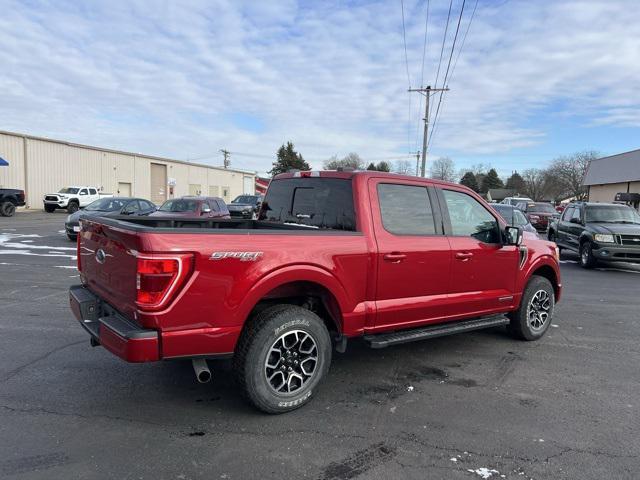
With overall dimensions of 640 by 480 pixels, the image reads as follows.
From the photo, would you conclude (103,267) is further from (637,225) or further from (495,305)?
(637,225)

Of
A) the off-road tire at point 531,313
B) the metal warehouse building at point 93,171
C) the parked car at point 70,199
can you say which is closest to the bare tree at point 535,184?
the metal warehouse building at point 93,171

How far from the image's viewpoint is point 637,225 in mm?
12641

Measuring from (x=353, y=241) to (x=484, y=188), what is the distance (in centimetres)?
11915

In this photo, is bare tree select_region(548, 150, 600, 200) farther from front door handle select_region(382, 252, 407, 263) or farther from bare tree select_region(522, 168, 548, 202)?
front door handle select_region(382, 252, 407, 263)

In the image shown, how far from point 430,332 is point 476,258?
96 cm

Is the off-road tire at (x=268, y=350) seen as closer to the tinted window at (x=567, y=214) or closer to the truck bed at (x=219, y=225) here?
the truck bed at (x=219, y=225)

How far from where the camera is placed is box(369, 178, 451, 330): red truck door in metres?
4.28

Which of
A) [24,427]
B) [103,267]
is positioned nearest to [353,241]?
[103,267]

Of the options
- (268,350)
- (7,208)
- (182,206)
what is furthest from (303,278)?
(7,208)

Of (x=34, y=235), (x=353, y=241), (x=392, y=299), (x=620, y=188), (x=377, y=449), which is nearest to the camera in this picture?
(x=377, y=449)

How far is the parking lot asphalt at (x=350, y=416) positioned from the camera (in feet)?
10.1

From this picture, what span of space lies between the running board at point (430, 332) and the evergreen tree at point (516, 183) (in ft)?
376

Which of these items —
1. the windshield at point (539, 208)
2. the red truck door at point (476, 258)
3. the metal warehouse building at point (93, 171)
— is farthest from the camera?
the metal warehouse building at point (93, 171)

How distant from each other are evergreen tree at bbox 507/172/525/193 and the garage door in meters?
85.9
